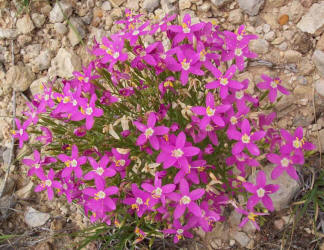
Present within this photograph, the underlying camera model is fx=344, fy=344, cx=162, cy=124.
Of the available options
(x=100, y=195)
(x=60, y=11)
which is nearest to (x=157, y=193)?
(x=100, y=195)

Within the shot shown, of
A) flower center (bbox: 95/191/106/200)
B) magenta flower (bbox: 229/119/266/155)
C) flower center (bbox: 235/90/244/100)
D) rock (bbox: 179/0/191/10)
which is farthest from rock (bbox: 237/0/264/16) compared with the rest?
flower center (bbox: 95/191/106/200)

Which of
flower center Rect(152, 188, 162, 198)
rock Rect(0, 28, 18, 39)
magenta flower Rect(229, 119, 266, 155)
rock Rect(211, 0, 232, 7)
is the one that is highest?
rock Rect(211, 0, 232, 7)

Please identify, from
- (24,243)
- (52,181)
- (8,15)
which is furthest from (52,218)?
(8,15)

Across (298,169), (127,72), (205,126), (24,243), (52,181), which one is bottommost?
(24,243)

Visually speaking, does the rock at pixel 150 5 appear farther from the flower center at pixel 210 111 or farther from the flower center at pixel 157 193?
the flower center at pixel 157 193

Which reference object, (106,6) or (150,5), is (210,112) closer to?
(150,5)

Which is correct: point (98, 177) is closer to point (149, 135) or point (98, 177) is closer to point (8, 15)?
point (149, 135)

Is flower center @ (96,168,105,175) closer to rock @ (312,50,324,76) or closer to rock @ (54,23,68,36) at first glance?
rock @ (312,50,324,76)
